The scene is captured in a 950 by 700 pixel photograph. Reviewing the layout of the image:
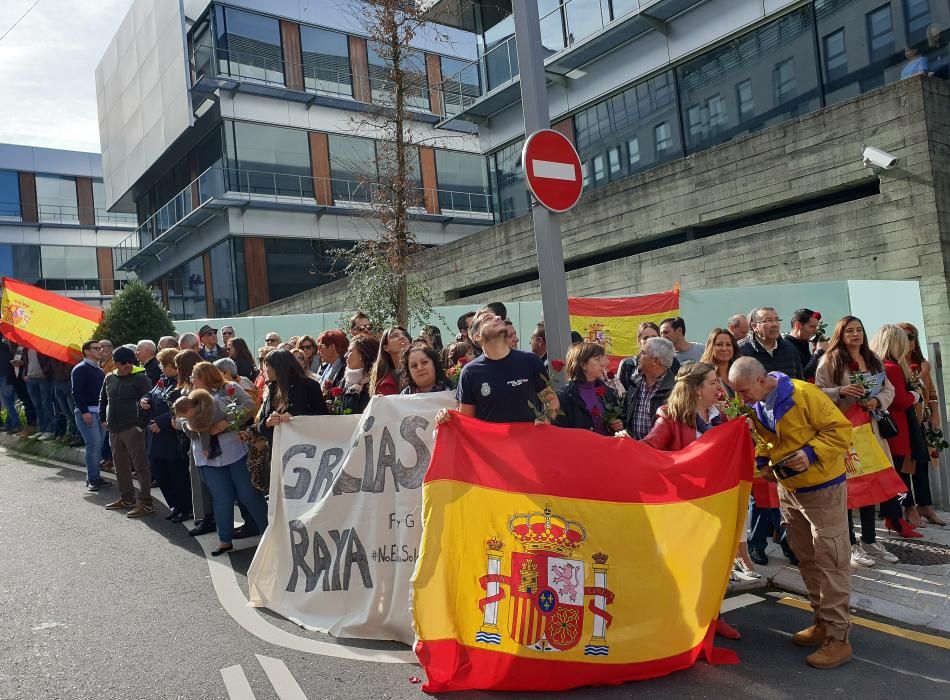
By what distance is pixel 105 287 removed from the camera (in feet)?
144

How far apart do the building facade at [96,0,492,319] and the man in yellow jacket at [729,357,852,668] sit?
22.0 metres

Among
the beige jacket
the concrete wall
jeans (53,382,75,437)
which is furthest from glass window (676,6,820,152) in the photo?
jeans (53,382,75,437)

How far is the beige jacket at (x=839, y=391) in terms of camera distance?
6062 millimetres

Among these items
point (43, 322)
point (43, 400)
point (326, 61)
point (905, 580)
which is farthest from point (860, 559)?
point (326, 61)

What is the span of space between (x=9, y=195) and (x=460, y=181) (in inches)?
1055

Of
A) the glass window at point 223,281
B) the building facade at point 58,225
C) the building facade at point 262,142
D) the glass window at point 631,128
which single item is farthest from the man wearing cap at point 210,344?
the building facade at point 58,225

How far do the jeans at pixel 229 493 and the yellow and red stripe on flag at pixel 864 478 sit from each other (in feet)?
13.8

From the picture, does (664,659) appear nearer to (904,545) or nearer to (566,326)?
(566,326)

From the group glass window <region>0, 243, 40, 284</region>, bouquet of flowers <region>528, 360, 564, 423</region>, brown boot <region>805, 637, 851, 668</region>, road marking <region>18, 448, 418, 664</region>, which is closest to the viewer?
brown boot <region>805, 637, 851, 668</region>

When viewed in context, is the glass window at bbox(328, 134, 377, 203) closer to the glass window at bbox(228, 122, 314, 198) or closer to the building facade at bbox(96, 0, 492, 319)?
the building facade at bbox(96, 0, 492, 319)

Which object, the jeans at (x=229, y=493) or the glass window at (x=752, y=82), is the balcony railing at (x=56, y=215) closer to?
the glass window at (x=752, y=82)

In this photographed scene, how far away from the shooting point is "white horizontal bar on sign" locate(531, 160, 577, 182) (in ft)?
18.0

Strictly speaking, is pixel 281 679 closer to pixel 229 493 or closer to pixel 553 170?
pixel 229 493

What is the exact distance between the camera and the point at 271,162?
27172 millimetres
